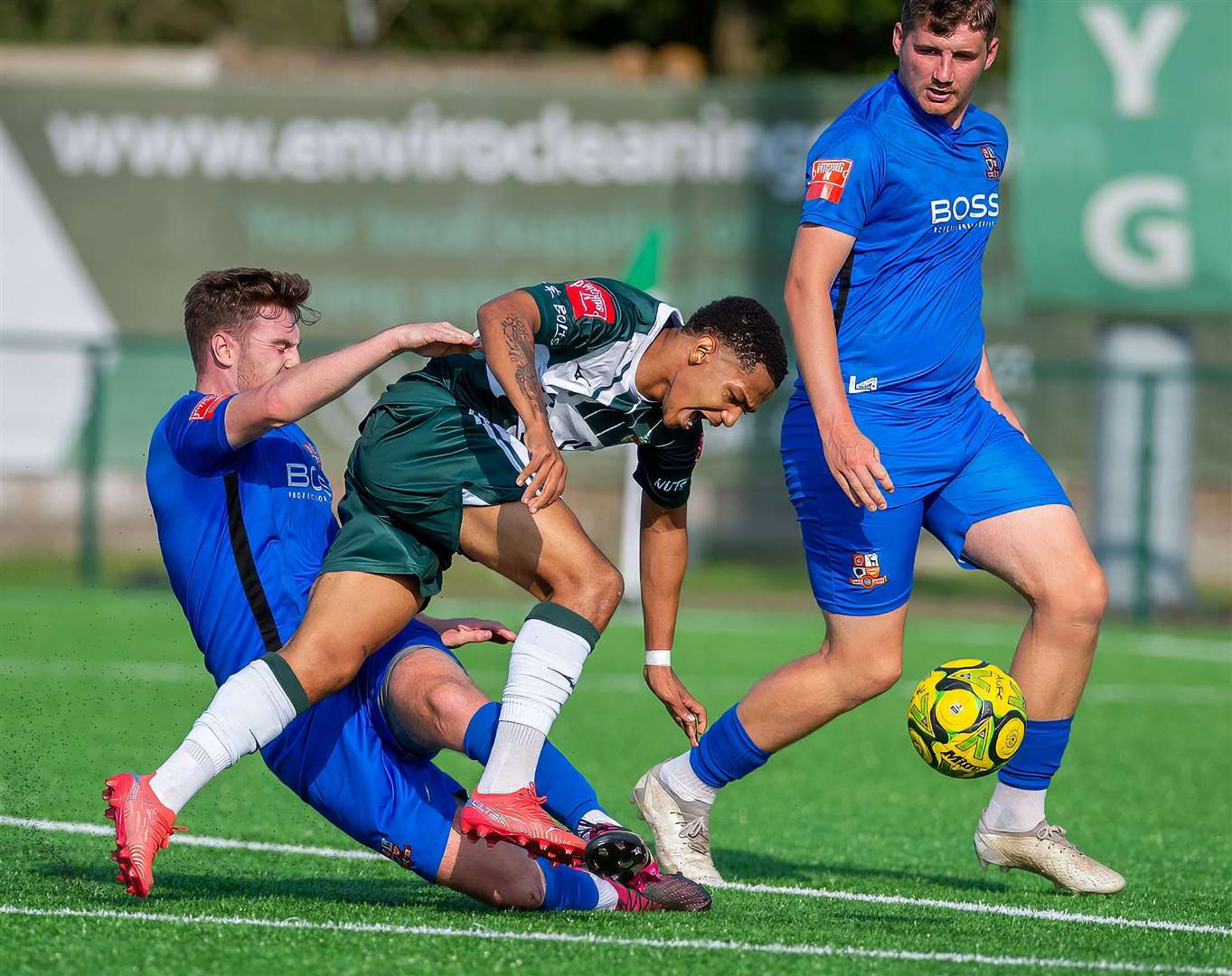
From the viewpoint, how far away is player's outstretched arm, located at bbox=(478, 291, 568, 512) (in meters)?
4.53

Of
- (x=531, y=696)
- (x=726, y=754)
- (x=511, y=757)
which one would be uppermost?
(x=531, y=696)

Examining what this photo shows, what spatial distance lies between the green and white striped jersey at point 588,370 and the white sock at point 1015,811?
4.81 ft

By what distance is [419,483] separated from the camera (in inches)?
195

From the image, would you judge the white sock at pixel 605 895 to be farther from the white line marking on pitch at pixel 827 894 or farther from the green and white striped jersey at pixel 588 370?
the green and white striped jersey at pixel 588 370

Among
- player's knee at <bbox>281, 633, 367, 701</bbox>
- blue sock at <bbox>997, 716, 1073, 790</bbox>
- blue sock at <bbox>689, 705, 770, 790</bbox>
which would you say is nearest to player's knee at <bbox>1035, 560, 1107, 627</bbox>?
blue sock at <bbox>997, 716, 1073, 790</bbox>

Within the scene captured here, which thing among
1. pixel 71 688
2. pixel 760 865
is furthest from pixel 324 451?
pixel 760 865

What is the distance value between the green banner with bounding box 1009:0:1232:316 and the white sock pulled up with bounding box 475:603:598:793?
1175cm

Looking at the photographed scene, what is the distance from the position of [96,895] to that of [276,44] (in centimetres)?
2332

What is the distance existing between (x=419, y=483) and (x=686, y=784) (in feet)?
4.56

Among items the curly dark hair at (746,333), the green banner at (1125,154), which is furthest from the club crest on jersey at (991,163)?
the green banner at (1125,154)

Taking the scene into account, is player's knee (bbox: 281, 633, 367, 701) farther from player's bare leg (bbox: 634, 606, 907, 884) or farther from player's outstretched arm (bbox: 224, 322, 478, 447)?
player's bare leg (bbox: 634, 606, 907, 884)

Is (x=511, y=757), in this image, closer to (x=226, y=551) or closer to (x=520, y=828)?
(x=520, y=828)

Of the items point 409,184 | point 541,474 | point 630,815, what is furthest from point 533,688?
point 409,184

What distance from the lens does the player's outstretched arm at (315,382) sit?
4508mm
